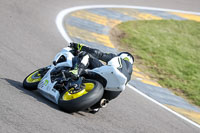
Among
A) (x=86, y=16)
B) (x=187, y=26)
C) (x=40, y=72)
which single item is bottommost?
(x=187, y=26)

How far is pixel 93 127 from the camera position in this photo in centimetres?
482

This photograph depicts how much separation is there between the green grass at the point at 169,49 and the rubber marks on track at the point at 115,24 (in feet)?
1.53

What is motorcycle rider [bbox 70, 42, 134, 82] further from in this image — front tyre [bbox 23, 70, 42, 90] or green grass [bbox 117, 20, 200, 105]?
green grass [bbox 117, 20, 200, 105]

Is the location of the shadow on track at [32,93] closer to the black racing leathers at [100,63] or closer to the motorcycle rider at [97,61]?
the motorcycle rider at [97,61]

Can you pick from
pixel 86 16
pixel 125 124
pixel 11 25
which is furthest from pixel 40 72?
pixel 86 16

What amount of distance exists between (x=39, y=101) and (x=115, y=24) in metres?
8.11

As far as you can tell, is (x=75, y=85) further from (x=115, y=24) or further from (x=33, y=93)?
(x=115, y=24)

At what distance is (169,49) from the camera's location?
12.0 m

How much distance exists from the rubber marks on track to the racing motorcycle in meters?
2.71

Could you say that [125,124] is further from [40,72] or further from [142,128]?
[40,72]

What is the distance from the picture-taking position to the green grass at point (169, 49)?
9570mm

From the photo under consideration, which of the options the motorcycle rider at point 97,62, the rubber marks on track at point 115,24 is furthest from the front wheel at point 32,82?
the rubber marks on track at point 115,24

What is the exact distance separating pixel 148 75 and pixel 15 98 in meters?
5.21

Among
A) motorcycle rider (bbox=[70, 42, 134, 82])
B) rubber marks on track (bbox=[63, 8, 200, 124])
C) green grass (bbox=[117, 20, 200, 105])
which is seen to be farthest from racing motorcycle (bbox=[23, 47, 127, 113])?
green grass (bbox=[117, 20, 200, 105])
